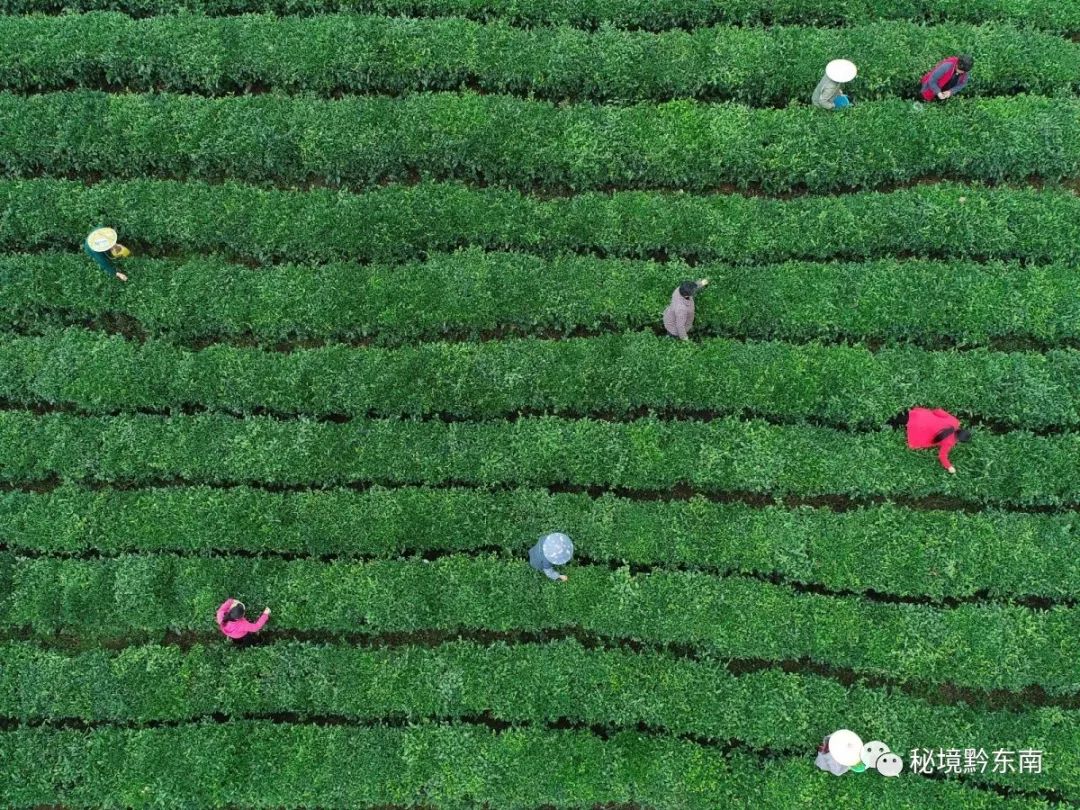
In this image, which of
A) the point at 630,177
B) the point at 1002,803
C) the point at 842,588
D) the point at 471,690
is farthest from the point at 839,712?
the point at 630,177

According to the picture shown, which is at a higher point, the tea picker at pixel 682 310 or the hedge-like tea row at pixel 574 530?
the tea picker at pixel 682 310

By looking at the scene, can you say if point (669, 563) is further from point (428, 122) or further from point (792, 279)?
point (428, 122)

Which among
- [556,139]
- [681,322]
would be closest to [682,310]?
[681,322]

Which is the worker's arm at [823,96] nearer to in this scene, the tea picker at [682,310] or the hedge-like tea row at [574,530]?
the tea picker at [682,310]

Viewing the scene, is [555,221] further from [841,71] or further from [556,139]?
[841,71]

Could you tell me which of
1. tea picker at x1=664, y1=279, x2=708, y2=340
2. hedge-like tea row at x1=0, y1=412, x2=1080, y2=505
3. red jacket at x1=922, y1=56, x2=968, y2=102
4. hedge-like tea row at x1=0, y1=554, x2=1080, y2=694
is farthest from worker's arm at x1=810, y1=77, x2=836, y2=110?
hedge-like tea row at x1=0, y1=554, x2=1080, y2=694

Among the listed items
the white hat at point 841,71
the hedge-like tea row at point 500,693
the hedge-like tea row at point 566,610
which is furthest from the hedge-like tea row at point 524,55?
the hedge-like tea row at point 500,693
